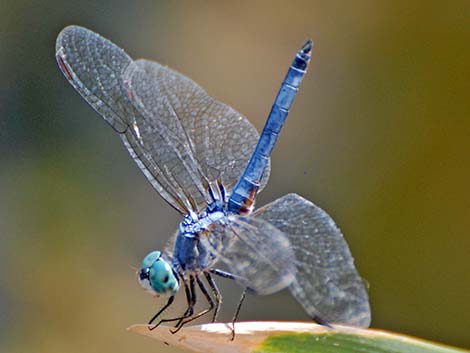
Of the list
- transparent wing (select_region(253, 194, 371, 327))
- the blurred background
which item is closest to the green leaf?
transparent wing (select_region(253, 194, 371, 327))

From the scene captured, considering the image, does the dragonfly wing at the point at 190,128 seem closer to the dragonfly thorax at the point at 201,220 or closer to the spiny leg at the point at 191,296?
the dragonfly thorax at the point at 201,220

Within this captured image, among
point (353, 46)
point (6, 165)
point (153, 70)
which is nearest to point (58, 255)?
point (6, 165)

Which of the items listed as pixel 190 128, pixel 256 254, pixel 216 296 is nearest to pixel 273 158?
pixel 190 128

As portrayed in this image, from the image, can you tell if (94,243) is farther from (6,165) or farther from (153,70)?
(153,70)

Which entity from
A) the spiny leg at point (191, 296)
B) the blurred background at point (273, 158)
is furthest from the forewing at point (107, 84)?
the blurred background at point (273, 158)

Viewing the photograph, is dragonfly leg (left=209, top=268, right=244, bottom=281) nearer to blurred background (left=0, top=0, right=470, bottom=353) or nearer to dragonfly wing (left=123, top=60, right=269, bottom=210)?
dragonfly wing (left=123, top=60, right=269, bottom=210)
